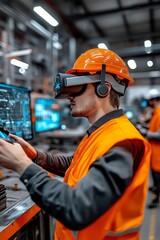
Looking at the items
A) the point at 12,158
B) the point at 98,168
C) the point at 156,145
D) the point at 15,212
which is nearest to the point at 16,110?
the point at 15,212

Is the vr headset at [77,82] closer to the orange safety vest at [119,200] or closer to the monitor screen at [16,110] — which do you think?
the orange safety vest at [119,200]

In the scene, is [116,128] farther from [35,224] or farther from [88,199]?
[35,224]

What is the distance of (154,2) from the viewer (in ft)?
17.6

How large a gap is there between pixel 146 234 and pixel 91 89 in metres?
2.55

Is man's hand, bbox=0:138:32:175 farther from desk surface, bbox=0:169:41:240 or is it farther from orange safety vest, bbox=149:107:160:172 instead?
orange safety vest, bbox=149:107:160:172

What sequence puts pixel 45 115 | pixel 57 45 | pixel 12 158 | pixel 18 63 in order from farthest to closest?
pixel 57 45 → pixel 18 63 → pixel 45 115 → pixel 12 158

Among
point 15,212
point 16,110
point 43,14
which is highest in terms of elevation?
point 43,14

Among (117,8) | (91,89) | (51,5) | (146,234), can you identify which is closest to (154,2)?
(117,8)

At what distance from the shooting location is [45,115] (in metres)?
2.88

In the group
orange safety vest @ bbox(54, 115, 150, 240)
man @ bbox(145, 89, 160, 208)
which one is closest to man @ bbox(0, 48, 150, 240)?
orange safety vest @ bbox(54, 115, 150, 240)

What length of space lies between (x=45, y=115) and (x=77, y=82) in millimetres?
1872

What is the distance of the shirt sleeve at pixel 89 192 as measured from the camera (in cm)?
79

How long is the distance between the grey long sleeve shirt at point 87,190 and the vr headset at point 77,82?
1.07 ft

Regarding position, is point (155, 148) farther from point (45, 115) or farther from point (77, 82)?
point (77, 82)
